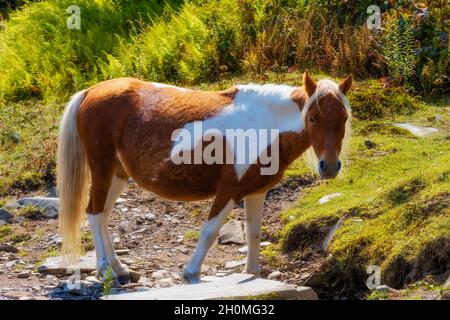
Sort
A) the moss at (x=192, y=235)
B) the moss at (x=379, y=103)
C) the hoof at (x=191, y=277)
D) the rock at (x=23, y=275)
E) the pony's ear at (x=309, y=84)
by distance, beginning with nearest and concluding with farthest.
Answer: the pony's ear at (x=309, y=84), the hoof at (x=191, y=277), the rock at (x=23, y=275), the moss at (x=192, y=235), the moss at (x=379, y=103)

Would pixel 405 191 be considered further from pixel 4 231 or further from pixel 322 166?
pixel 4 231

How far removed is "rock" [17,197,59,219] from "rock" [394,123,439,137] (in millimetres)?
4306

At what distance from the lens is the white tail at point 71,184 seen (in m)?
8.88

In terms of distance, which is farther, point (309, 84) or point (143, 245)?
point (143, 245)

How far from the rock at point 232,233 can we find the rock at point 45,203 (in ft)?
6.87

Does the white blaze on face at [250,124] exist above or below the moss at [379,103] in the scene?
above

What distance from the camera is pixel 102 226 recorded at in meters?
8.81

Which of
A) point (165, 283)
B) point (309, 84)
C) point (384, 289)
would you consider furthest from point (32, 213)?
point (384, 289)

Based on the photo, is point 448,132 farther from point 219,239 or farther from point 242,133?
point 242,133

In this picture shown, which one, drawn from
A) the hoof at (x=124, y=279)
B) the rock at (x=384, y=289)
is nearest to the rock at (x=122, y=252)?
the hoof at (x=124, y=279)

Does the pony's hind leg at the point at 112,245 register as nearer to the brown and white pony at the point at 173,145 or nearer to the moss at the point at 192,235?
the brown and white pony at the point at 173,145

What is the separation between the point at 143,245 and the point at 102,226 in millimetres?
1285

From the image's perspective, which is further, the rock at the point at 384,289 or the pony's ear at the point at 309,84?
the pony's ear at the point at 309,84

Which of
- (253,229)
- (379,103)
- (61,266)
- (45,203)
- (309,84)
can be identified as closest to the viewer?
(309,84)
